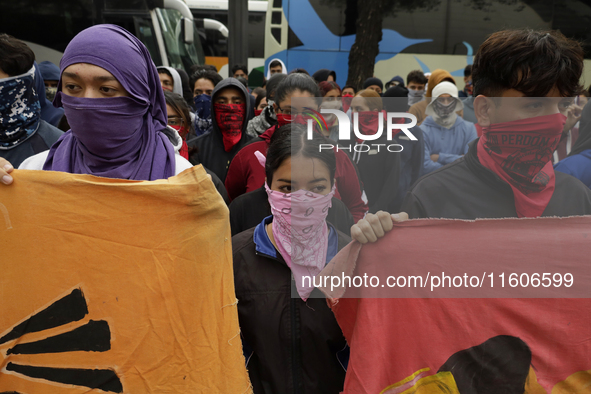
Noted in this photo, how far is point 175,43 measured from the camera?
11.2 metres

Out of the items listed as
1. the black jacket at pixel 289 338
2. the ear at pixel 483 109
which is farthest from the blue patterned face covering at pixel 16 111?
the ear at pixel 483 109

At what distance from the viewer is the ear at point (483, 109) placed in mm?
1595

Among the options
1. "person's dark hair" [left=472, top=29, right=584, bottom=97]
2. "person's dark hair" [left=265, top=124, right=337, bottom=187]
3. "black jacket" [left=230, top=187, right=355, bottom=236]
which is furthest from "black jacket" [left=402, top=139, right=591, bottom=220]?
"black jacket" [left=230, top=187, right=355, bottom=236]

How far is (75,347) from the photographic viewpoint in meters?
1.54

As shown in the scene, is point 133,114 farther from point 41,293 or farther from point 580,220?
point 580,220

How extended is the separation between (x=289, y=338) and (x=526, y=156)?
1.03 metres

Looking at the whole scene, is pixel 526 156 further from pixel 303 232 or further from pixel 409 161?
pixel 303 232

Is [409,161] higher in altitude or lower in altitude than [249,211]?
higher

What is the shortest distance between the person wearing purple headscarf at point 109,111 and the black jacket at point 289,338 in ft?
1.91

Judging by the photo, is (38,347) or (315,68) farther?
(315,68)

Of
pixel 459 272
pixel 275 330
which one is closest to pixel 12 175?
pixel 275 330

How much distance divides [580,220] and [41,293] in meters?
1.71

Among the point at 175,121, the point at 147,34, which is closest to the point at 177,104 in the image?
the point at 175,121

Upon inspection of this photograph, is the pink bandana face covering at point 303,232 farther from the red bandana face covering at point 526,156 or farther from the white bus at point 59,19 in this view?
the white bus at point 59,19
